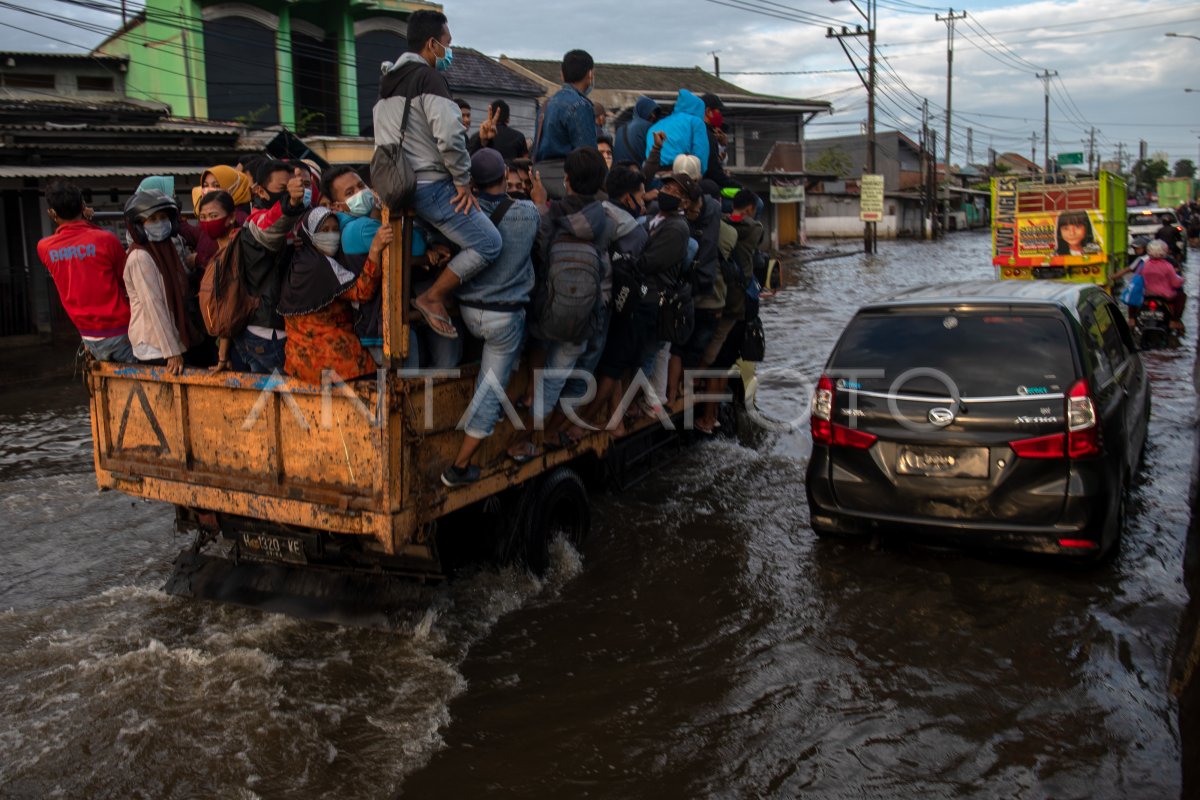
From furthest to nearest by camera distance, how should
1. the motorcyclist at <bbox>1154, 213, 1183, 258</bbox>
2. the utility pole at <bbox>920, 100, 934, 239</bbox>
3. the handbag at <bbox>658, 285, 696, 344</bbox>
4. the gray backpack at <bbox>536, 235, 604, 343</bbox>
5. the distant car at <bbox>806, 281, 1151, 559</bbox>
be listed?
1. the utility pole at <bbox>920, 100, 934, 239</bbox>
2. the motorcyclist at <bbox>1154, 213, 1183, 258</bbox>
3. the handbag at <bbox>658, 285, 696, 344</bbox>
4. the distant car at <bbox>806, 281, 1151, 559</bbox>
5. the gray backpack at <bbox>536, 235, 604, 343</bbox>

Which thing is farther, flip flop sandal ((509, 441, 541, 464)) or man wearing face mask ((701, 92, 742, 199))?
man wearing face mask ((701, 92, 742, 199))

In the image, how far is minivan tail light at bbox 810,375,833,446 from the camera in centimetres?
584

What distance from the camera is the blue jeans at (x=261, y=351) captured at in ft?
16.4

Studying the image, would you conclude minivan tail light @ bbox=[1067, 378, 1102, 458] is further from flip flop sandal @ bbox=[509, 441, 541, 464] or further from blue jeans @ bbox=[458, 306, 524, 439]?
blue jeans @ bbox=[458, 306, 524, 439]

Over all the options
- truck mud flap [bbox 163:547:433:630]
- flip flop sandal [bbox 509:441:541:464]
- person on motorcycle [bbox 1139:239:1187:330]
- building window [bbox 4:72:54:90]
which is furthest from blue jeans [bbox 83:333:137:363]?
building window [bbox 4:72:54:90]

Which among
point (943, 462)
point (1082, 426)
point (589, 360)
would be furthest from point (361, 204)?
point (1082, 426)

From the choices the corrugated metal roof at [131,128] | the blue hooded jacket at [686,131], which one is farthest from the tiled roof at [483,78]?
the blue hooded jacket at [686,131]

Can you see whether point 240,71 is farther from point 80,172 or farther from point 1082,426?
point 1082,426

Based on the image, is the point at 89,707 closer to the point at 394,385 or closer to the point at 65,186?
the point at 394,385

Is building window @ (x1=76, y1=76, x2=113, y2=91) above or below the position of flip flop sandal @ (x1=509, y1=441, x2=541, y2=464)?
above

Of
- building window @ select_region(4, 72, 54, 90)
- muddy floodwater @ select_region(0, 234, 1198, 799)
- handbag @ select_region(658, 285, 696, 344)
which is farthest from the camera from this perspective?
building window @ select_region(4, 72, 54, 90)

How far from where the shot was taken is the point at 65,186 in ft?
16.9

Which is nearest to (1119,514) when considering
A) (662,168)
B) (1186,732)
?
(1186,732)

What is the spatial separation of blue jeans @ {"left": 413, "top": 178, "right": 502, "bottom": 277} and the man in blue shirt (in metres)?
2.38
